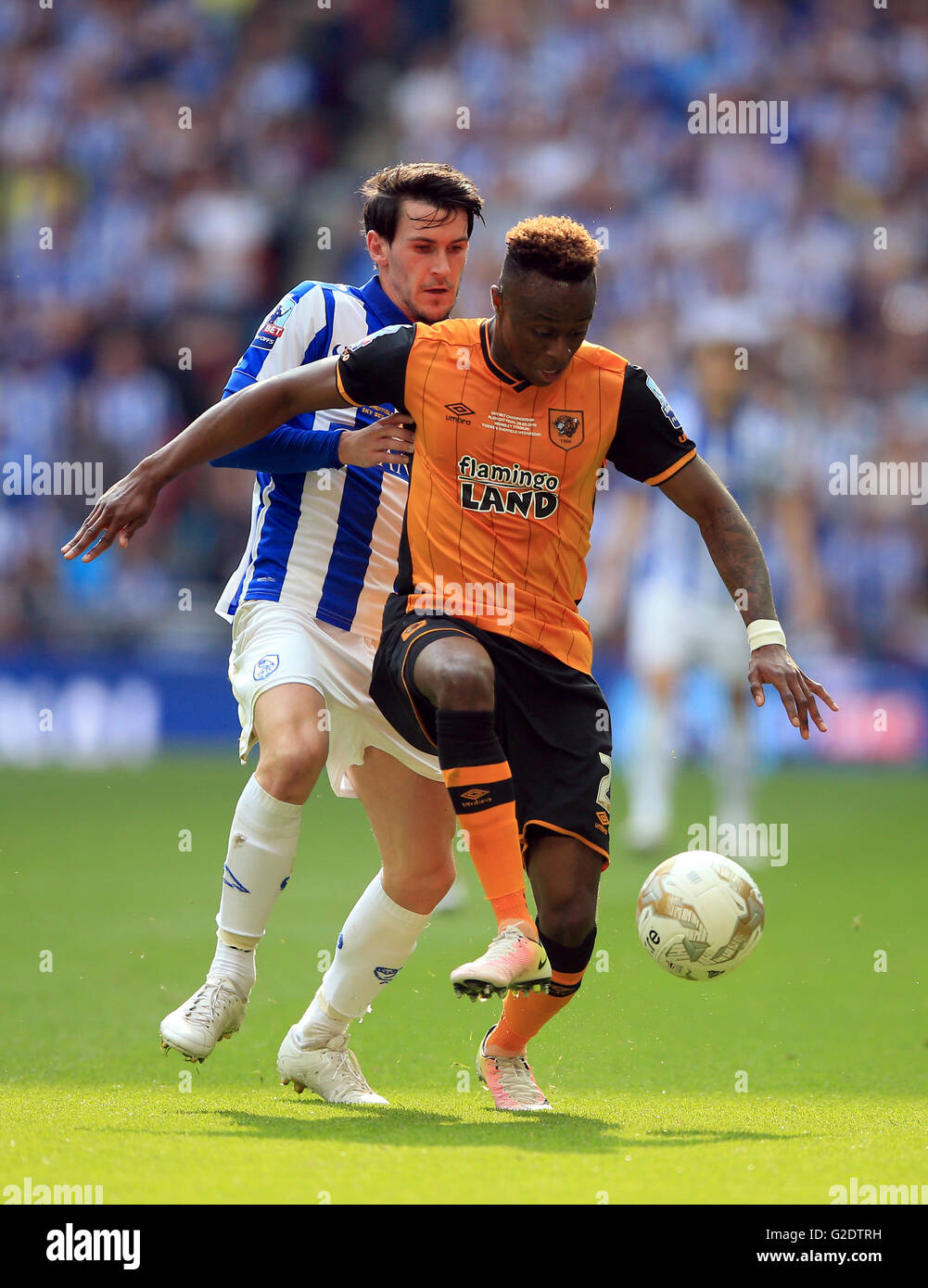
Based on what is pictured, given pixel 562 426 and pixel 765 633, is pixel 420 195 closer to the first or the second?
pixel 562 426

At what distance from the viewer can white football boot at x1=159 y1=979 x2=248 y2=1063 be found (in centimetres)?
451

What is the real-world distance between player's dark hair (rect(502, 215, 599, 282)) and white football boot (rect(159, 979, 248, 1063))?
204cm

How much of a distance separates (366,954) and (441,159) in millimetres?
13795

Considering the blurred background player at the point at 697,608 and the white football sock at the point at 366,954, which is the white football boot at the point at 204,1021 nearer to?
the white football sock at the point at 366,954

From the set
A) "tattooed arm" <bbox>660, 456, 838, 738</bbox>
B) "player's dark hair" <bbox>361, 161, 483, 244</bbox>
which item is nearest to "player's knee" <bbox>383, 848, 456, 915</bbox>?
"tattooed arm" <bbox>660, 456, 838, 738</bbox>

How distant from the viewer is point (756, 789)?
43.7 feet

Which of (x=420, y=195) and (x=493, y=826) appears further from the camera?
(x=420, y=195)

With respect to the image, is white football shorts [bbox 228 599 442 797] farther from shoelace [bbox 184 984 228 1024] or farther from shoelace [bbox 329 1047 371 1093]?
shoelace [bbox 329 1047 371 1093]

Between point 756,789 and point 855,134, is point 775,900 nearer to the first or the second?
point 756,789

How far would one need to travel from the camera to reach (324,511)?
5137 millimetres

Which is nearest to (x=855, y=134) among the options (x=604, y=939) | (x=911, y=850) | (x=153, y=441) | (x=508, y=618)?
(x=153, y=441)
